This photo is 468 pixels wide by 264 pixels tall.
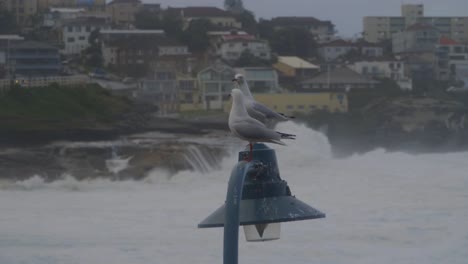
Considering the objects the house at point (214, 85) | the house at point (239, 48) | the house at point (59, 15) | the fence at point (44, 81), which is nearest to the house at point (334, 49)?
the house at point (239, 48)

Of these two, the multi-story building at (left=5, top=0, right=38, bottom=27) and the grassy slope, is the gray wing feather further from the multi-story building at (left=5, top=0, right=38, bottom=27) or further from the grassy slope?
the multi-story building at (left=5, top=0, right=38, bottom=27)

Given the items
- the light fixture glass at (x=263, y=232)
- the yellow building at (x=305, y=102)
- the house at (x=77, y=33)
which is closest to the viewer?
the light fixture glass at (x=263, y=232)

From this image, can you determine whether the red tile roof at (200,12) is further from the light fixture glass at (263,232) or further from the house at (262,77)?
the light fixture glass at (263,232)

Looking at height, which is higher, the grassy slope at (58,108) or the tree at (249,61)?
the tree at (249,61)

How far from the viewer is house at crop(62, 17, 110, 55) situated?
54.3m

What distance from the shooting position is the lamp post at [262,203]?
5.33 meters

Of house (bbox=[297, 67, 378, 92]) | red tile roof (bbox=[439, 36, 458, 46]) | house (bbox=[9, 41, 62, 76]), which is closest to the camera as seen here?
house (bbox=[9, 41, 62, 76])

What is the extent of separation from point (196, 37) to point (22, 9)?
8293 millimetres

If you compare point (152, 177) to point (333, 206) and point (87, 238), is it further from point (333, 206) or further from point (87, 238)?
point (87, 238)

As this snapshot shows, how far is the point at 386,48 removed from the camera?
2461 inches

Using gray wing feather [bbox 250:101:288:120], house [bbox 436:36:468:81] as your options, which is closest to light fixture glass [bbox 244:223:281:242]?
gray wing feather [bbox 250:101:288:120]

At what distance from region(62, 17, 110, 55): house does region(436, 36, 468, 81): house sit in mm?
13577

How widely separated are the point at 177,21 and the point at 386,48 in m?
9.61

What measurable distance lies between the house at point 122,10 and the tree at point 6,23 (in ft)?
28.8
